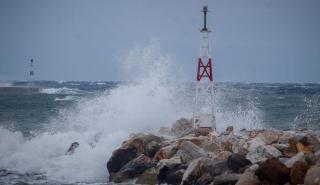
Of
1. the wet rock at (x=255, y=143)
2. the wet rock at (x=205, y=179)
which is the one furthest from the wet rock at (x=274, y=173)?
the wet rock at (x=255, y=143)

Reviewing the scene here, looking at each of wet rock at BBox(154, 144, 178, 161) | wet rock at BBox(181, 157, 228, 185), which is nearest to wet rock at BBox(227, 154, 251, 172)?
wet rock at BBox(181, 157, 228, 185)

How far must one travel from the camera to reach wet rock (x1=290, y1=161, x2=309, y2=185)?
796 centimetres

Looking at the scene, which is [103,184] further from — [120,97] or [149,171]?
[120,97]

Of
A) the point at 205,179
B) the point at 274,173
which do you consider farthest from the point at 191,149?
the point at 274,173

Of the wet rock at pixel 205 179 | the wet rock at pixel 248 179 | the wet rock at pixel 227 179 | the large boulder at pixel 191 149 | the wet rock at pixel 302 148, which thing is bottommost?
the wet rock at pixel 205 179

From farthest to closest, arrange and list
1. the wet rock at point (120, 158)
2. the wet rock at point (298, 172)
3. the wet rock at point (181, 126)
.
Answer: the wet rock at point (181, 126) < the wet rock at point (120, 158) < the wet rock at point (298, 172)

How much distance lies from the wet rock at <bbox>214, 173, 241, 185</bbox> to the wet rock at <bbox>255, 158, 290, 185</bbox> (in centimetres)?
48

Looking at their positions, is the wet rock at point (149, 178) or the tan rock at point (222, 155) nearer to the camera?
the tan rock at point (222, 155)

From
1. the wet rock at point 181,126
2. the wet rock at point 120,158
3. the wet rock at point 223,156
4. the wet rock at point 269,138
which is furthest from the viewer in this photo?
the wet rock at point 181,126

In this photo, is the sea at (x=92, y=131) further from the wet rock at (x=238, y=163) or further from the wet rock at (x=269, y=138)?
the wet rock at (x=269, y=138)

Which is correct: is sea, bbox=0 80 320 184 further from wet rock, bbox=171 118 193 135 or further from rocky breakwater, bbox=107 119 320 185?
wet rock, bbox=171 118 193 135

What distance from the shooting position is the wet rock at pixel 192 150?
10.6 metres

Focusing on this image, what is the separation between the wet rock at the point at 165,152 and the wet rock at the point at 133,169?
0.72ft

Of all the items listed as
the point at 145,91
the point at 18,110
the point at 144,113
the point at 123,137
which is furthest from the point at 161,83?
the point at 18,110
